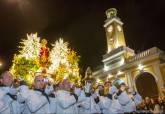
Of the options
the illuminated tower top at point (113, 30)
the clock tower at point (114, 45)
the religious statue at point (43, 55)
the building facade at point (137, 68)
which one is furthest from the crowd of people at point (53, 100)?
Answer: the illuminated tower top at point (113, 30)

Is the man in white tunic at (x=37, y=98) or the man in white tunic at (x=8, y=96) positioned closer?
the man in white tunic at (x=37, y=98)

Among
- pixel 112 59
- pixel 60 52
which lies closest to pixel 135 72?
pixel 112 59

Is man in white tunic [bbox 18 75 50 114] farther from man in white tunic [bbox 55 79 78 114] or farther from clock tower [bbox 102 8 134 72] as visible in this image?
clock tower [bbox 102 8 134 72]

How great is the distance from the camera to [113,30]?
38.3 meters

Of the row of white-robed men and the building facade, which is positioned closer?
the row of white-robed men

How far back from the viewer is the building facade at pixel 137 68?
2734 centimetres

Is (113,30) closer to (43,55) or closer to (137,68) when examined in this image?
(137,68)

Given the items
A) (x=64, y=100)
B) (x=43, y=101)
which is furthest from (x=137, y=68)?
(x=43, y=101)

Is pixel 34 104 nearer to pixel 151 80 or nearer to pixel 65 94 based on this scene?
pixel 65 94

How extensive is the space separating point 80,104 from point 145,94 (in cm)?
2145

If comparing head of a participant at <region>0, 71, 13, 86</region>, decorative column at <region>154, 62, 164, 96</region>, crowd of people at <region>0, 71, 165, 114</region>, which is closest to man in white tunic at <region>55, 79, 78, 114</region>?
crowd of people at <region>0, 71, 165, 114</region>

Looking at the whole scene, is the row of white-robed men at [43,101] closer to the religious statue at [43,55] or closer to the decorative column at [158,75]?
the religious statue at [43,55]

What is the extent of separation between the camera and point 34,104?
5879 mm

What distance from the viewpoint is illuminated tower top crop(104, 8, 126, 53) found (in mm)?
37281
